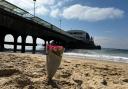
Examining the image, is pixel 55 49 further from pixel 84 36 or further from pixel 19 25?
pixel 84 36

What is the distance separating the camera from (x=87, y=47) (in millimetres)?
97938

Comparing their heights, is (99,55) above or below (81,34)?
below

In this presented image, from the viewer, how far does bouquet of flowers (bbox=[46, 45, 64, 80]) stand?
7.94m

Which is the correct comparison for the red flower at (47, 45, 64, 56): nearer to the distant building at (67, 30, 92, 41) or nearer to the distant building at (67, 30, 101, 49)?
the distant building at (67, 30, 101, 49)

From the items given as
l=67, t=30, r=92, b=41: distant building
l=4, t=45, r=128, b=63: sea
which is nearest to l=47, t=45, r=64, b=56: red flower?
l=4, t=45, r=128, b=63: sea

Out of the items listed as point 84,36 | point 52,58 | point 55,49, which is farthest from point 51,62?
point 84,36

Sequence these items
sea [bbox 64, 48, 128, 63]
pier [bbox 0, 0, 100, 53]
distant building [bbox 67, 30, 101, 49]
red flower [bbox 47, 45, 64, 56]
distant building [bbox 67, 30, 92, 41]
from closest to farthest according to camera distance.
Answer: red flower [bbox 47, 45, 64, 56] → sea [bbox 64, 48, 128, 63] → pier [bbox 0, 0, 100, 53] → distant building [bbox 67, 30, 101, 49] → distant building [bbox 67, 30, 92, 41]

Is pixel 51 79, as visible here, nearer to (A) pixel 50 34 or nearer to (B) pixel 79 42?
(A) pixel 50 34

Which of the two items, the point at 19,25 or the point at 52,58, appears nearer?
the point at 52,58

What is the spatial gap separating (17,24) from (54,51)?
95.7 ft

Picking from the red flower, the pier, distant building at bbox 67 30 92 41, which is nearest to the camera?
the red flower

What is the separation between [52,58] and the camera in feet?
26.2

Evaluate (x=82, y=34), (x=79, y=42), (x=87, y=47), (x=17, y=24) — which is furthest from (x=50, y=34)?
(x=82, y=34)

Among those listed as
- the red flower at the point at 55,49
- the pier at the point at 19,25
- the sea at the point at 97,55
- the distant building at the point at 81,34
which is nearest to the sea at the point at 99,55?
the sea at the point at 97,55
